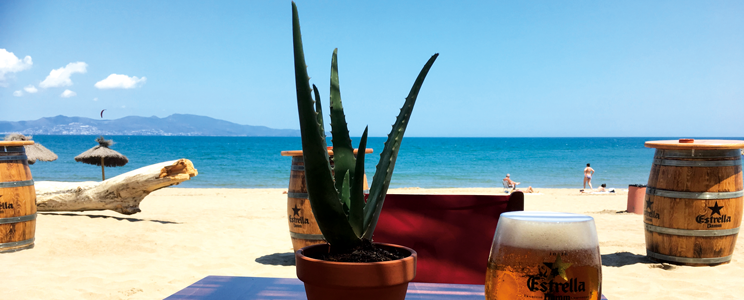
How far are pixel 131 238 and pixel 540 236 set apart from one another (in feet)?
21.0

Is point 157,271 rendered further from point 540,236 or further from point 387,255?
point 540,236

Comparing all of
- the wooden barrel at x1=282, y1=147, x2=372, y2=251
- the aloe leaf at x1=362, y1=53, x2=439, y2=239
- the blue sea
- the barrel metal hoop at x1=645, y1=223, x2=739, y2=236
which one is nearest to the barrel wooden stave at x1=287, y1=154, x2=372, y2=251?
the wooden barrel at x1=282, y1=147, x2=372, y2=251

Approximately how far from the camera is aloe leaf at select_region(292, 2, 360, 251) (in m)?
0.75

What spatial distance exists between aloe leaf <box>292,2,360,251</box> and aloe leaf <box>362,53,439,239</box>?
63 millimetres

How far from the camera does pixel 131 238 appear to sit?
20.0ft

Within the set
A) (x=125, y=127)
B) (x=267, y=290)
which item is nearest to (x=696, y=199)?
(x=267, y=290)

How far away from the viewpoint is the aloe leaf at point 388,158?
95 cm

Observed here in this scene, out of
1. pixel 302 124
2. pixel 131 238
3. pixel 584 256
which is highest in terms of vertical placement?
pixel 302 124

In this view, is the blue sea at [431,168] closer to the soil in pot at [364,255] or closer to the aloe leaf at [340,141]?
the aloe leaf at [340,141]

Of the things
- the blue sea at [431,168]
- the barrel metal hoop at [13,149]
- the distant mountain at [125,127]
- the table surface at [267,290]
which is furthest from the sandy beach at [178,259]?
the distant mountain at [125,127]

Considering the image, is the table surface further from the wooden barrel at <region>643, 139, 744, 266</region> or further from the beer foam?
the wooden barrel at <region>643, 139, 744, 266</region>

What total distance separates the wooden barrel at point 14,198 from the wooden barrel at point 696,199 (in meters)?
6.16

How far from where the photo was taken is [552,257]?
0.71m

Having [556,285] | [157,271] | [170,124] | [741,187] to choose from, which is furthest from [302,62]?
[170,124]
